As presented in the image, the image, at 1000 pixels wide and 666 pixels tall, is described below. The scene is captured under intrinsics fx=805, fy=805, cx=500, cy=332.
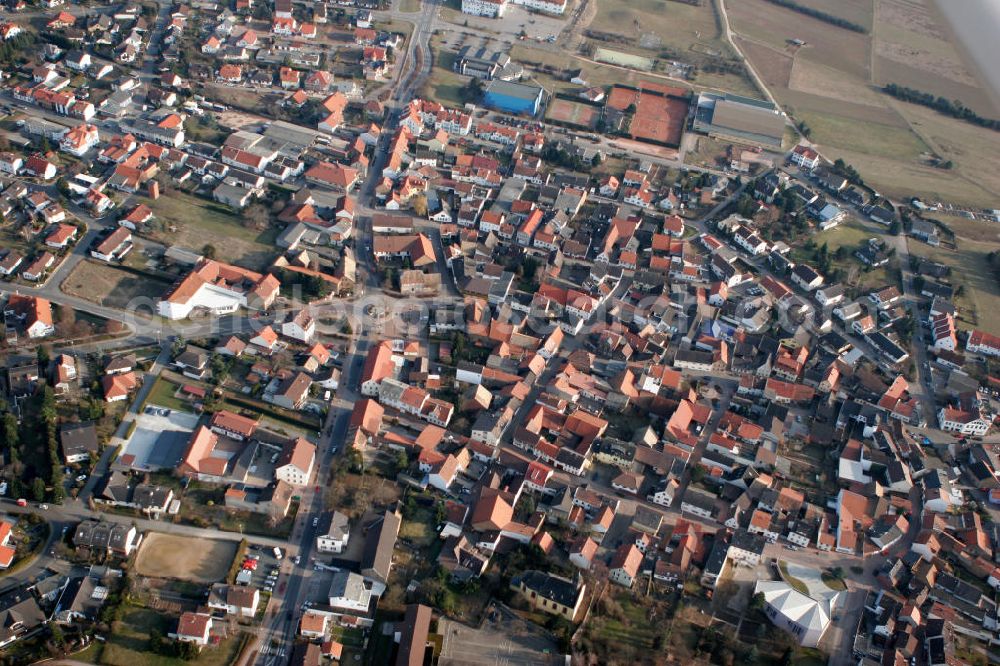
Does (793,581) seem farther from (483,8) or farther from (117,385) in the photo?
(483,8)

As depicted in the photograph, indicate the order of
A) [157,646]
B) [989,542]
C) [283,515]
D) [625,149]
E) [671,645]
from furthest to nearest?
[625,149]
[989,542]
[283,515]
[671,645]
[157,646]

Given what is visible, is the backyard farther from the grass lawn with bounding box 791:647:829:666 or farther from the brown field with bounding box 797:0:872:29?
the brown field with bounding box 797:0:872:29

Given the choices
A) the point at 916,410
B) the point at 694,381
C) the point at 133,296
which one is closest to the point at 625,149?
the point at 694,381

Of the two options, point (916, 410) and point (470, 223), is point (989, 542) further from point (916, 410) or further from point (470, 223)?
point (470, 223)

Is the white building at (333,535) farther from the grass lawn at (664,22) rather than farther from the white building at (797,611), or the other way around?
the grass lawn at (664,22)

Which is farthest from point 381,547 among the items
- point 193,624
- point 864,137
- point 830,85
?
point 830,85
